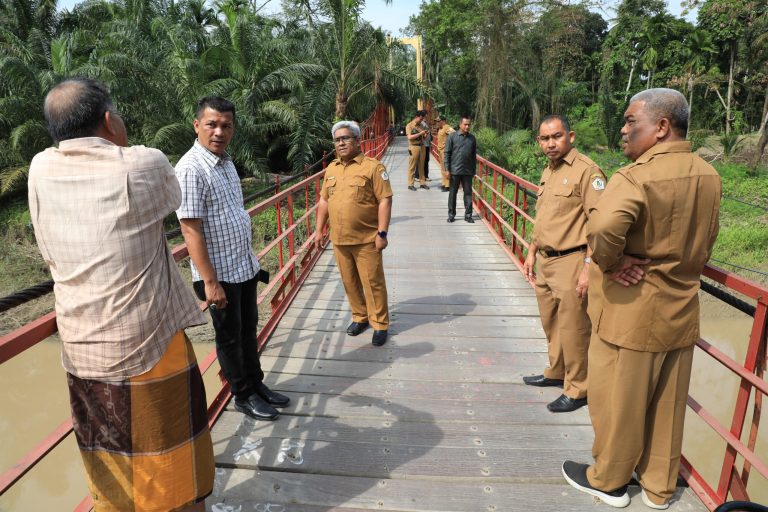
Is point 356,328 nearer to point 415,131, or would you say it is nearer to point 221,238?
point 221,238

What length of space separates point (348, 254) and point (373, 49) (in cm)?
1232

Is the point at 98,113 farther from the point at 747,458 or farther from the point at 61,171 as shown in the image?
the point at 747,458

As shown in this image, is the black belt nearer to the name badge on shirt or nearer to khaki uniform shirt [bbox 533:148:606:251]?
khaki uniform shirt [bbox 533:148:606:251]

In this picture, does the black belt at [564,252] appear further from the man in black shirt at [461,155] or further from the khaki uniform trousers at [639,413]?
the man in black shirt at [461,155]

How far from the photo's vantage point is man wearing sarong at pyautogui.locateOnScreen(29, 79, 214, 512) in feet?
4.99

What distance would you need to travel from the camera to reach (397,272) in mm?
5855

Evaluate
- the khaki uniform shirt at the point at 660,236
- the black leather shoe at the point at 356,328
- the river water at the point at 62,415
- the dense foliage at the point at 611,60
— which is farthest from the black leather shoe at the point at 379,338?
the dense foliage at the point at 611,60

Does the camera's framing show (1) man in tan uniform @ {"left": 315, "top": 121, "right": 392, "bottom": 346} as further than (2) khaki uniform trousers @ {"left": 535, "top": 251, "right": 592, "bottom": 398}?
Yes

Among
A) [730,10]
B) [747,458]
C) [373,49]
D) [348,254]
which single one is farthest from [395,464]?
[730,10]

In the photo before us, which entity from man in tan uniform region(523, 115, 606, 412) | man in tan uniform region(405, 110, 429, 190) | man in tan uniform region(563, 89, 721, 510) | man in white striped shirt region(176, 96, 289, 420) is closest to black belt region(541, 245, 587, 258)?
man in tan uniform region(523, 115, 606, 412)

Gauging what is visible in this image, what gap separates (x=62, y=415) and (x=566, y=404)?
849 cm

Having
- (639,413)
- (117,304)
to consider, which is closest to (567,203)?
(639,413)

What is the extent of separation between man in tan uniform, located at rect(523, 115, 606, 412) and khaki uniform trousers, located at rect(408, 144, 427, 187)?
7927 millimetres

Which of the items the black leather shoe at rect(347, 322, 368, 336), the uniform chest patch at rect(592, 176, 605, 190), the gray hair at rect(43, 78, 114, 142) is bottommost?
the black leather shoe at rect(347, 322, 368, 336)
